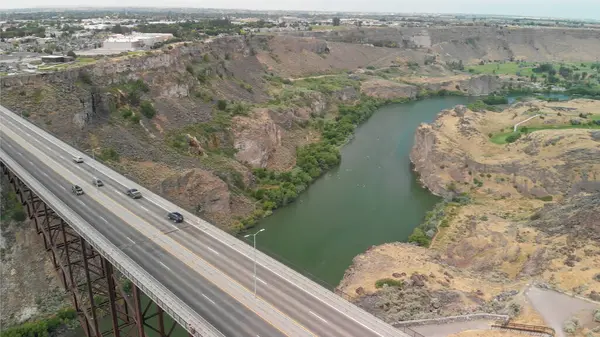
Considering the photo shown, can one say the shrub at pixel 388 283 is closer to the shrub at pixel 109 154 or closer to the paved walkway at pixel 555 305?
the paved walkway at pixel 555 305

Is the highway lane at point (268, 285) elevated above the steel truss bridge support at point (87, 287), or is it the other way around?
the highway lane at point (268, 285)

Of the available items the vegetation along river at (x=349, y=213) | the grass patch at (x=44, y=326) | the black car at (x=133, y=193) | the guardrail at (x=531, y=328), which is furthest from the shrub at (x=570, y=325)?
the grass patch at (x=44, y=326)

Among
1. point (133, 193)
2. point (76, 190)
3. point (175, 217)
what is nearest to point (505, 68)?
point (133, 193)

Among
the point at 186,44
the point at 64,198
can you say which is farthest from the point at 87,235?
the point at 186,44

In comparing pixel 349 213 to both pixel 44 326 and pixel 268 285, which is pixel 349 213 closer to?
pixel 268 285

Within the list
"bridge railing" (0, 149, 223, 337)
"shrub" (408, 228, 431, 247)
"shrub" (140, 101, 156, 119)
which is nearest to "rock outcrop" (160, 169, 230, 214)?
"shrub" (140, 101, 156, 119)

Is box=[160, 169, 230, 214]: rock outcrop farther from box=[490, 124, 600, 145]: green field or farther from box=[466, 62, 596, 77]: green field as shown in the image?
box=[466, 62, 596, 77]: green field
